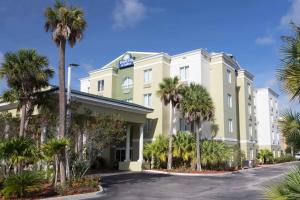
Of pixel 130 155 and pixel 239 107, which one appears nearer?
pixel 130 155

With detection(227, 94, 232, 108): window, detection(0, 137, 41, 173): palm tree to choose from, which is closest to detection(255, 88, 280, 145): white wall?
detection(227, 94, 232, 108): window

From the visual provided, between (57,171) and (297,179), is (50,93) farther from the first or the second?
(297,179)

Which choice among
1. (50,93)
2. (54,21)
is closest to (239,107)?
(50,93)

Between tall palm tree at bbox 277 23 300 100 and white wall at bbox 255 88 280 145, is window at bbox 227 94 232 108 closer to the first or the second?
white wall at bbox 255 88 280 145

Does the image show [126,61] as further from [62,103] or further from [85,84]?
[62,103]

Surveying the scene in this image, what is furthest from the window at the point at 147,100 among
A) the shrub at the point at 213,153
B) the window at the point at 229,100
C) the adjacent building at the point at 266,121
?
the adjacent building at the point at 266,121

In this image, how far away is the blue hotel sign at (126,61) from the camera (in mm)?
46287

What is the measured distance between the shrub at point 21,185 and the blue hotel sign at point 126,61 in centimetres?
3013

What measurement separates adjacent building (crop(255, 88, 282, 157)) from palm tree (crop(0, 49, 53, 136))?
158 ft

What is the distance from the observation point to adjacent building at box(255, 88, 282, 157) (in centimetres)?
6325

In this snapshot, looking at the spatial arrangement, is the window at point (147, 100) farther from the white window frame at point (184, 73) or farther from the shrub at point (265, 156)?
the shrub at point (265, 156)

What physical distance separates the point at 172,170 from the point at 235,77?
20327 mm

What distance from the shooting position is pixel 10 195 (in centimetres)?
1662

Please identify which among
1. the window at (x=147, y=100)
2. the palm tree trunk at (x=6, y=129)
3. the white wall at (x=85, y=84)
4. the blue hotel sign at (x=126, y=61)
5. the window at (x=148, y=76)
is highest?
the blue hotel sign at (x=126, y=61)
